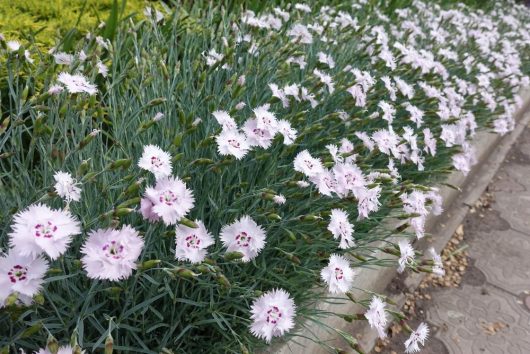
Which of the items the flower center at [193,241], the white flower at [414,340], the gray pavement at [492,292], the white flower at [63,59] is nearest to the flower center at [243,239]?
the flower center at [193,241]

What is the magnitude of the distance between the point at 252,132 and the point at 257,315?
21.7 inches

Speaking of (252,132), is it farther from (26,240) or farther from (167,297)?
(26,240)

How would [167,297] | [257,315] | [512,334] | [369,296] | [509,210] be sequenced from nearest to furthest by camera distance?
1. [257,315]
2. [167,297]
3. [369,296]
4. [512,334]
5. [509,210]

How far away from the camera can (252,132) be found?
1.50 m

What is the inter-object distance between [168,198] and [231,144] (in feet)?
1.11

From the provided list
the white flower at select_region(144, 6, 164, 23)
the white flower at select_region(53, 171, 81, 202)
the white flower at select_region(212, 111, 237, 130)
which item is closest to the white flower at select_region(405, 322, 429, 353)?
the white flower at select_region(212, 111, 237, 130)

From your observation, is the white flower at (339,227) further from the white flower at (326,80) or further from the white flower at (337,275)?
the white flower at (326,80)

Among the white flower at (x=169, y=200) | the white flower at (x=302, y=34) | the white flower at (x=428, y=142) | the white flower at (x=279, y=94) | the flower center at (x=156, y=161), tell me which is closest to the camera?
the white flower at (x=169, y=200)

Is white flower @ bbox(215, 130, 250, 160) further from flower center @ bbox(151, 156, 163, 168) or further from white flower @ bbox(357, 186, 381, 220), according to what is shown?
white flower @ bbox(357, 186, 381, 220)

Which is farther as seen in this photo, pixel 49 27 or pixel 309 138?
pixel 49 27

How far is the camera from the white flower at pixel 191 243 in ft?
3.77

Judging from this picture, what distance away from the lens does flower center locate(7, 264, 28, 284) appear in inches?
37.3

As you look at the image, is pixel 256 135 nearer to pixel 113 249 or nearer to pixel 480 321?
pixel 113 249

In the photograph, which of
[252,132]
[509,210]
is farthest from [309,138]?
[509,210]
